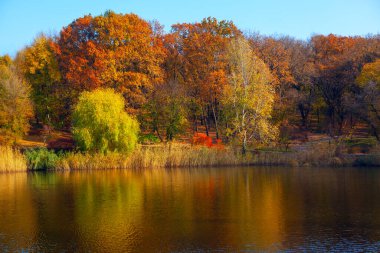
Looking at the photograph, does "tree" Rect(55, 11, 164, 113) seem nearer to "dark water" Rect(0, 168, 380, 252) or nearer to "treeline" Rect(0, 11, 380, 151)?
"treeline" Rect(0, 11, 380, 151)

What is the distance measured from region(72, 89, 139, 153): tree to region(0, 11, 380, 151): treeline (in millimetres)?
7601

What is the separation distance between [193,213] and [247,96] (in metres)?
25.7

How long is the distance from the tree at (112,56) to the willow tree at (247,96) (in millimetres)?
9681

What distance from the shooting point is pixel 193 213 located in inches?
867

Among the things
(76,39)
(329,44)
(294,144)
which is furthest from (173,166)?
(329,44)

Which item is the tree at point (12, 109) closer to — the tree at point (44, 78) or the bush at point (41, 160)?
the bush at point (41, 160)

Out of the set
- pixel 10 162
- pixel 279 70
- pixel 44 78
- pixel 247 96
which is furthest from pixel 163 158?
pixel 44 78

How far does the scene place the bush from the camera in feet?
134

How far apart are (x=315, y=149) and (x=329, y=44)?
27.2 m

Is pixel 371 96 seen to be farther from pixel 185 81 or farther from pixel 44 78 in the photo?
pixel 44 78

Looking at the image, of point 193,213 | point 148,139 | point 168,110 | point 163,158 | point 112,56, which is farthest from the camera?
point 148,139

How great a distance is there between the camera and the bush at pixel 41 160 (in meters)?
40.8

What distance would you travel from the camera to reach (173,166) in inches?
1686

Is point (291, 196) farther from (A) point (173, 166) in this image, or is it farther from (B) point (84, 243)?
(A) point (173, 166)
